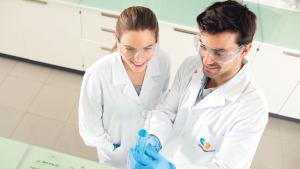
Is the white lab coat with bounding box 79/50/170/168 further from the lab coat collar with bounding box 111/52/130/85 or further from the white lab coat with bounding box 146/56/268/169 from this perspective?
the white lab coat with bounding box 146/56/268/169

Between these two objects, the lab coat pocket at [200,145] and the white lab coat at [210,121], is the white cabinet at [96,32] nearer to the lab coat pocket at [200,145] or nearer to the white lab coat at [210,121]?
the white lab coat at [210,121]

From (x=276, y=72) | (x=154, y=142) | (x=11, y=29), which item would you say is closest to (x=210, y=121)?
(x=154, y=142)

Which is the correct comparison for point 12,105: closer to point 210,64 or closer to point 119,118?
point 119,118

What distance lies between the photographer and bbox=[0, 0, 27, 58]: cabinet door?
263cm

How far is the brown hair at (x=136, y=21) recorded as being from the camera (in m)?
1.34

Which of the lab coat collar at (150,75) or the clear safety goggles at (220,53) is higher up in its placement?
the clear safety goggles at (220,53)

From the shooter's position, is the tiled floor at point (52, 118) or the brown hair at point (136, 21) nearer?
the brown hair at point (136, 21)

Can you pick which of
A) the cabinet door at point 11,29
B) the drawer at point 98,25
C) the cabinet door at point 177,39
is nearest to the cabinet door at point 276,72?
the cabinet door at point 177,39

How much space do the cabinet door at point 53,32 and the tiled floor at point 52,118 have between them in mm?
194

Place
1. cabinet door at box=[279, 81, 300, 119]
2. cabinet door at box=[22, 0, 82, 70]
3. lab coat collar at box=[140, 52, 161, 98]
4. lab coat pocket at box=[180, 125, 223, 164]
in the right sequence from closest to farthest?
lab coat pocket at box=[180, 125, 223, 164], lab coat collar at box=[140, 52, 161, 98], cabinet door at box=[22, 0, 82, 70], cabinet door at box=[279, 81, 300, 119]

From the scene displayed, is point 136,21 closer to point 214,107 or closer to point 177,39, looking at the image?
point 214,107

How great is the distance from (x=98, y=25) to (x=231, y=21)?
156 centimetres

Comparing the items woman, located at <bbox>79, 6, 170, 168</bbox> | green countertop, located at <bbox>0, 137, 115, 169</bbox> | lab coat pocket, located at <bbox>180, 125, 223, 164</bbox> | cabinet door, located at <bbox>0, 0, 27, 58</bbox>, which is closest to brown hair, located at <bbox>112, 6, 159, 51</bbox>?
woman, located at <bbox>79, 6, 170, 168</bbox>

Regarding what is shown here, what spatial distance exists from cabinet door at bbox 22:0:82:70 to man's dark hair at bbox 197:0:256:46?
1.53m
